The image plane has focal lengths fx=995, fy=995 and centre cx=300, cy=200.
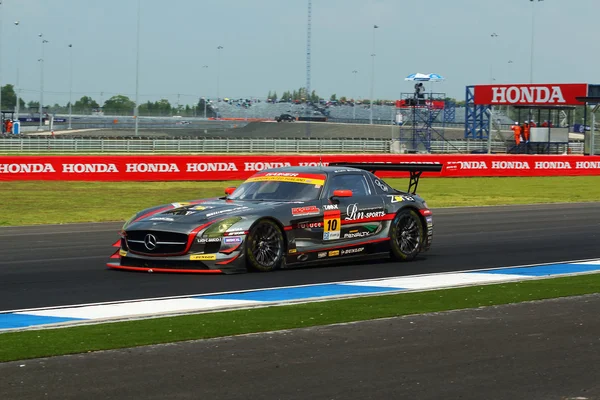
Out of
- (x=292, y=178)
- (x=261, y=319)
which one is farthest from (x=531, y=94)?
(x=261, y=319)

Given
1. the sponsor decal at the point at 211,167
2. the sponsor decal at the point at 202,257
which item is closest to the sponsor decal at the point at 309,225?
the sponsor decal at the point at 202,257

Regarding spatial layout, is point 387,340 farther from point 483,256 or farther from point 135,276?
point 483,256

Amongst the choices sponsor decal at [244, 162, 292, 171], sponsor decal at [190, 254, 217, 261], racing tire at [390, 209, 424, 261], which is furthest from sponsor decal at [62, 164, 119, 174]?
sponsor decal at [190, 254, 217, 261]

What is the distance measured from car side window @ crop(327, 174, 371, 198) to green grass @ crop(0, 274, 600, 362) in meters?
2.76

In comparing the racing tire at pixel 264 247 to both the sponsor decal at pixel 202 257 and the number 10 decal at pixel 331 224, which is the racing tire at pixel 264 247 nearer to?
the sponsor decal at pixel 202 257

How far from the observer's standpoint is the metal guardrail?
51375 millimetres

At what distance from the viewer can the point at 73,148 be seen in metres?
52.1

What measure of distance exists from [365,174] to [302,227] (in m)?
1.73

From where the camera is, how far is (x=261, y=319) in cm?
886

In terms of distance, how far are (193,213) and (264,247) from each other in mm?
965

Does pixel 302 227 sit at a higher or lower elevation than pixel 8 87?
lower

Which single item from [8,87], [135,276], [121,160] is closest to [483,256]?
[135,276]

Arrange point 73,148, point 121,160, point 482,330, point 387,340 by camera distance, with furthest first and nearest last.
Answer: point 73,148, point 121,160, point 482,330, point 387,340

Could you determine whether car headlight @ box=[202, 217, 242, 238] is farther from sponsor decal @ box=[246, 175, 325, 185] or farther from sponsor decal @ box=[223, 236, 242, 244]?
sponsor decal @ box=[246, 175, 325, 185]
